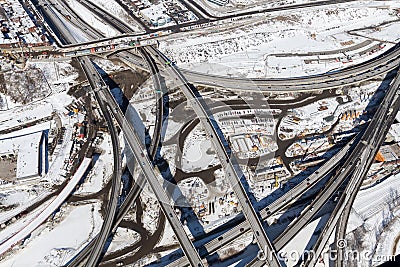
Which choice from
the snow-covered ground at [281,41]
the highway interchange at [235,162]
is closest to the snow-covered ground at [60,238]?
the highway interchange at [235,162]

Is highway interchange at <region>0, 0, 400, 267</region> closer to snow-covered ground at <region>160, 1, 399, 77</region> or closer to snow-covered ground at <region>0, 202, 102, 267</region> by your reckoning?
snow-covered ground at <region>0, 202, 102, 267</region>

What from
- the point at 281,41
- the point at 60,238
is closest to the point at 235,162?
the point at 60,238

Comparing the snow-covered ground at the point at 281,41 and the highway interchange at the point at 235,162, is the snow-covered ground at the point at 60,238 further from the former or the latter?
the snow-covered ground at the point at 281,41

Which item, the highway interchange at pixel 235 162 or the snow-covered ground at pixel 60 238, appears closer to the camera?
the snow-covered ground at pixel 60 238

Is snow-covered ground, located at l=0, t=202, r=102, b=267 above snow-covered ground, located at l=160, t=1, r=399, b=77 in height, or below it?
below

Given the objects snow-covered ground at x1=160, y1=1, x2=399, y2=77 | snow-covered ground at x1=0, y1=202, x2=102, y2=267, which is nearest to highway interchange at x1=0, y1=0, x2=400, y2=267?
snow-covered ground at x1=0, y1=202, x2=102, y2=267

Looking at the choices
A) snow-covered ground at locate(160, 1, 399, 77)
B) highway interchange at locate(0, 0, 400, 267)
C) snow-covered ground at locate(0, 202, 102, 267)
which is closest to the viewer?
snow-covered ground at locate(0, 202, 102, 267)

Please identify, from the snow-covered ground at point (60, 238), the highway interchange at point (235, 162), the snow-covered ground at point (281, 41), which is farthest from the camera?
the snow-covered ground at point (281, 41)

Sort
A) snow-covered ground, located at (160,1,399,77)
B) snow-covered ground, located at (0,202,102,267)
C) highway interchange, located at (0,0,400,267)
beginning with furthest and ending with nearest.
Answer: snow-covered ground, located at (160,1,399,77) < highway interchange, located at (0,0,400,267) < snow-covered ground, located at (0,202,102,267)

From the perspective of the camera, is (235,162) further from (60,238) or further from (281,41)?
(281,41)

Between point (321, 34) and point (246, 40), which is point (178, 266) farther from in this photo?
point (321, 34)
